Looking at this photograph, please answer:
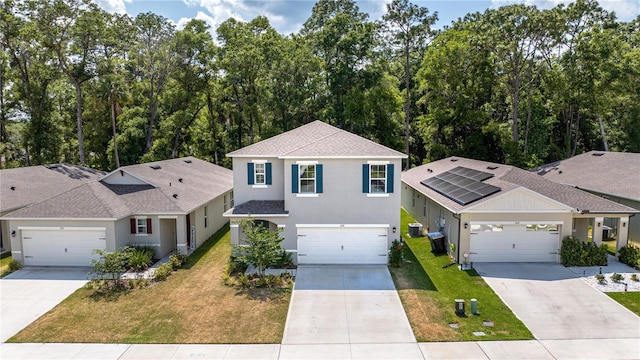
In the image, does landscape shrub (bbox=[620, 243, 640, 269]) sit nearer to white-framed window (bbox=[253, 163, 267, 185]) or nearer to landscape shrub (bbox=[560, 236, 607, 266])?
landscape shrub (bbox=[560, 236, 607, 266])

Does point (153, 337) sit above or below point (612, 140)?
below

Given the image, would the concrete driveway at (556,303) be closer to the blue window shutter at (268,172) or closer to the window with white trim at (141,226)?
the blue window shutter at (268,172)

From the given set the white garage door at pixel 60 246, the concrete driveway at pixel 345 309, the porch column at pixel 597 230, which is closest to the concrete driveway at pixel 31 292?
the white garage door at pixel 60 246

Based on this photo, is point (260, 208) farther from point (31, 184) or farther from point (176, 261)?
point (31, 184)

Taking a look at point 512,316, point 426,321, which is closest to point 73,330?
point 426,321

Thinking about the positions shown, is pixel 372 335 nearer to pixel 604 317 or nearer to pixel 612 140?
pixel 604 317

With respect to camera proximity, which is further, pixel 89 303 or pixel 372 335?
pixel 89 303

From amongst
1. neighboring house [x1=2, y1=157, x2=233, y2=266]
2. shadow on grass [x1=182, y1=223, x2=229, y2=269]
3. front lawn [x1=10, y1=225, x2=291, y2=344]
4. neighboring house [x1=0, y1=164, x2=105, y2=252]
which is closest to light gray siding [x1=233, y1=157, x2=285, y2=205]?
neighboring house [x1=2, y1=157, x2=233, y2=266]
